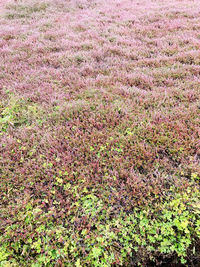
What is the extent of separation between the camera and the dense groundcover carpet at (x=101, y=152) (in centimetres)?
353

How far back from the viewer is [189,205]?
3814mm

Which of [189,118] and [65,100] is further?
[65,100]

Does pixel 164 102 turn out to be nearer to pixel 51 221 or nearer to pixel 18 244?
pixel 51 221

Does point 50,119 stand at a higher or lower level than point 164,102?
lower

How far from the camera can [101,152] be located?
4801 millimetres

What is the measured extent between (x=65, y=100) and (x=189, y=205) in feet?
15.3

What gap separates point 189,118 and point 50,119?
3983 millimetres

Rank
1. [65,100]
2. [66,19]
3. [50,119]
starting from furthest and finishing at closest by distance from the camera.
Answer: [66,19] < [65,100] < [50,119]

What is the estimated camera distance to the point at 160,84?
6.85 metres

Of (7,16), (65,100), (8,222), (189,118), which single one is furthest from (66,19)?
(8,222)

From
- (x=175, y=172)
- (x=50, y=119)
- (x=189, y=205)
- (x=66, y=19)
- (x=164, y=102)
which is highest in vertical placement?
(x=66, y=19)


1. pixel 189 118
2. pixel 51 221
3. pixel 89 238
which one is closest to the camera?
pixel 89 238

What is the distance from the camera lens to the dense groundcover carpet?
3.53 meters

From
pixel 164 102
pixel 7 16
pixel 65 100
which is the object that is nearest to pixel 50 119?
pixel 65 100
